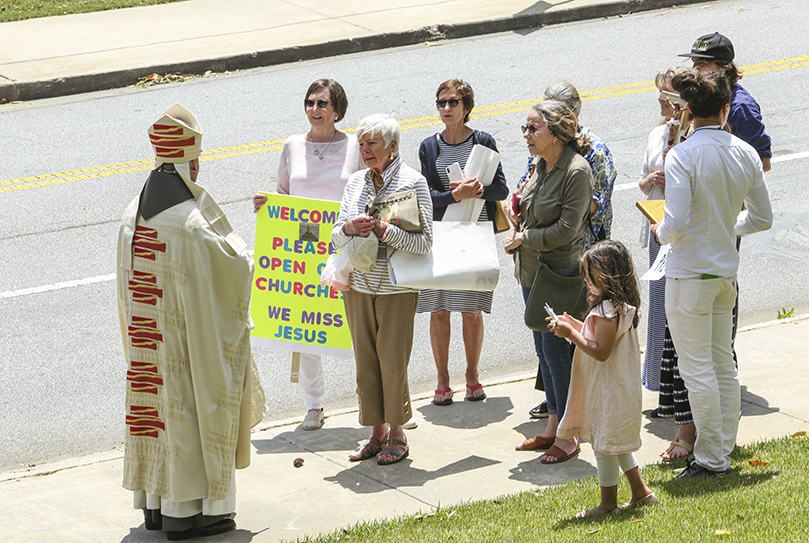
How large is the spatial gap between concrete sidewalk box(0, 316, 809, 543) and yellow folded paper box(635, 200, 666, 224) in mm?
1473

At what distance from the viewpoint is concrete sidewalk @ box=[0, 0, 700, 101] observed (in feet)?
47.6

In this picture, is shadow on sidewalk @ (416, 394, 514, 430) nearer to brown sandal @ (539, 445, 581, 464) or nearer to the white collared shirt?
brown sandal @ (539, 445, 581, 464)

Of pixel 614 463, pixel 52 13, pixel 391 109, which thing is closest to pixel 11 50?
pixel 52 13

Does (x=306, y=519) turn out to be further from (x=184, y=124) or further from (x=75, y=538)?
(x=184, y=124)

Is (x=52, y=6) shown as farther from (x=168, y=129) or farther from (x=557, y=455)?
(x=557, y=455)

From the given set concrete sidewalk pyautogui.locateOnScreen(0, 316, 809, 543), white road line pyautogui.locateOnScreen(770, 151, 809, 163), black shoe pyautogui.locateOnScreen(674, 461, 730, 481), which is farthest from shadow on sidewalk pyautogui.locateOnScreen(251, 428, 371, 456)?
white road line pyautogui.locateOnScreen(770, 151, 809, 163)

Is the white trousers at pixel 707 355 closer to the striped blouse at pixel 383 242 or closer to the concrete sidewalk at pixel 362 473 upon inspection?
the concrete sidewalk at pixel 362 473

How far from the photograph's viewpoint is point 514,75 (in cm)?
1416

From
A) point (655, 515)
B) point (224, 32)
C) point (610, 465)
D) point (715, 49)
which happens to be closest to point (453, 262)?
point (610, 465)

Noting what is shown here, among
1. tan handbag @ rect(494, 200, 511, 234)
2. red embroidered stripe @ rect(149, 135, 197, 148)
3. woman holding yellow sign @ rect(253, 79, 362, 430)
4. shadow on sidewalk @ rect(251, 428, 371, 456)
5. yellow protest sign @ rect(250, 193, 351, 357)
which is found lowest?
shadow on sidewalk @ rect(251, 428, 371, 456)

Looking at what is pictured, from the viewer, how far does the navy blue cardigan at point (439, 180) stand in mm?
6824

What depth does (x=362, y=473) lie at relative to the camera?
622 centimetres

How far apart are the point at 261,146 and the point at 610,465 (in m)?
7.83

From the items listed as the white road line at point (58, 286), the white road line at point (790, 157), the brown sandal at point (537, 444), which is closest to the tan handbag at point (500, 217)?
the brown sandal at point (537, 444)
